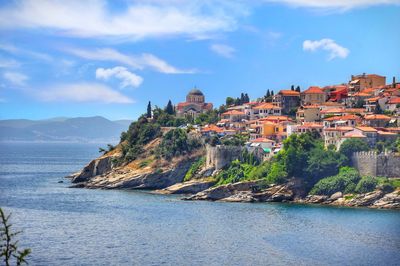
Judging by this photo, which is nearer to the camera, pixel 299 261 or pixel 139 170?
pixel 299 261

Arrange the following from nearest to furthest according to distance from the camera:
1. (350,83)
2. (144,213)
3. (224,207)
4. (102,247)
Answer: (102,247) < (144,213) < (224,207) < (350,83)

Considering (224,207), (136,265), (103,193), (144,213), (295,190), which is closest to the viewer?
(136,265)

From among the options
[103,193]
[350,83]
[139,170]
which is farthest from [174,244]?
[350,83]

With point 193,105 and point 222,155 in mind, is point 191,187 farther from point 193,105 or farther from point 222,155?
point 193,105

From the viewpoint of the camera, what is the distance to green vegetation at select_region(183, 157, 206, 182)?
279 ft

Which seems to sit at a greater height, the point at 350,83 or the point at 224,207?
the point at 350,83

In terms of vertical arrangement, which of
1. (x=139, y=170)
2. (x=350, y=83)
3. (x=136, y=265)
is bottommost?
(x=136, y=265)

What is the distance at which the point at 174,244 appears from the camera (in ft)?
160

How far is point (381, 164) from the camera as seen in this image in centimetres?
7094

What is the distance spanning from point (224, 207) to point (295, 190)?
30.4 ft

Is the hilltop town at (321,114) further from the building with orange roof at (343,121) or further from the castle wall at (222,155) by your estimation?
the castle wall at (222,155)

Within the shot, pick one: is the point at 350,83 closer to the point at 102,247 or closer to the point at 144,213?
→ the point at 144,213

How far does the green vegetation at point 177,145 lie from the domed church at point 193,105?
23.0 m

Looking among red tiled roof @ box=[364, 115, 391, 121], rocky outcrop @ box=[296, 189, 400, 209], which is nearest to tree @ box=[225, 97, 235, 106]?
red tiled roof @ box=[364, 115, 391, 121]
